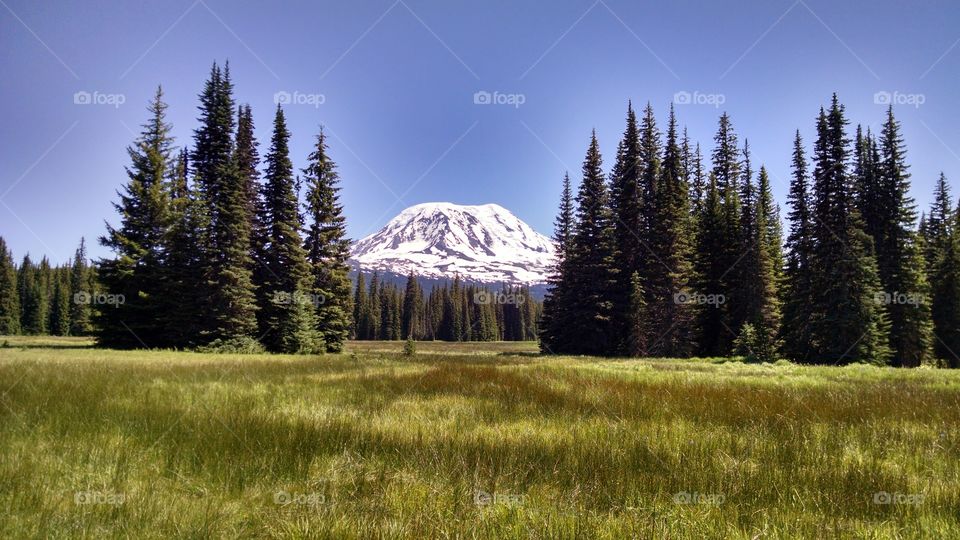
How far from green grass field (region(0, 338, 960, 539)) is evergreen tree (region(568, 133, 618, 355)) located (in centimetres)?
3011

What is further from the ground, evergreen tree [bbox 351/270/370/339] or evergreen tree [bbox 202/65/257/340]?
evergreen tree [bbox 202/65/257/340]

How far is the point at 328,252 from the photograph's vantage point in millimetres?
35719

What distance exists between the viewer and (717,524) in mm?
3211

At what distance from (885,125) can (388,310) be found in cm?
9927

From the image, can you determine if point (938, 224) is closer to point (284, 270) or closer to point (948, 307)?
point (948, 307)

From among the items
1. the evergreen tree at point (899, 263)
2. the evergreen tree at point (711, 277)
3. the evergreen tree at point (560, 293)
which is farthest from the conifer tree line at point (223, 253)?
the evergreen tree at point (899, 263)

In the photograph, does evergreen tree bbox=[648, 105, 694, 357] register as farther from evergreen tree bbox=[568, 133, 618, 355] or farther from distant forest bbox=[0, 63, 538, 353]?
distant forest bbox=[0, 63, 538, 353]

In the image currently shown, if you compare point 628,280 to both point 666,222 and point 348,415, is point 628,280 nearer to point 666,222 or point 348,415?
point 666,222

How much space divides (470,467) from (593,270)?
36.3 metres

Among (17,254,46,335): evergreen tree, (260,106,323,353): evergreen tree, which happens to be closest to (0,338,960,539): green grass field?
(260,106,323,353): evergreen tree

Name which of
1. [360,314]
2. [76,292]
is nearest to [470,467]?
[76,292]

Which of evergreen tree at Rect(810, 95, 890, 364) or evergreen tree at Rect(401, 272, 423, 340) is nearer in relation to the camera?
evergreen tree at Rect(810, 95, 890, 364)

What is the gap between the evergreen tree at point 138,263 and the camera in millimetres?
29547

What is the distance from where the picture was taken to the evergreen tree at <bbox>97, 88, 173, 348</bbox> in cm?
2955
